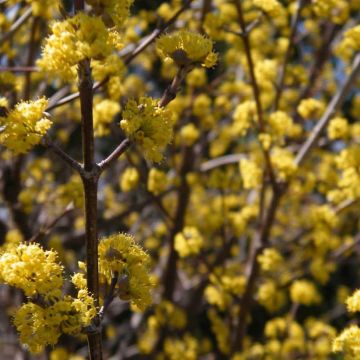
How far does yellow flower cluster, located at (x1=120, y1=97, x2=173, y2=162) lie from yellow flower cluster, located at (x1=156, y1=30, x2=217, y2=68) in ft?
0.70

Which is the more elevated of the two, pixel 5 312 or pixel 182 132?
pixel 182 132

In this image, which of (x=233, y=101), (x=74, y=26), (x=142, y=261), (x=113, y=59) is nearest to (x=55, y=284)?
(x=142, y=261)

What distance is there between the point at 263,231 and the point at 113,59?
228cm

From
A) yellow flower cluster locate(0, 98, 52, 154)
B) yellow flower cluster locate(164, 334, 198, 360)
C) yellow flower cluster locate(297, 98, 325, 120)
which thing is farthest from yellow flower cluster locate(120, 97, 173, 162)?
yellow flower cluster locate(164, 334, 198, 360)

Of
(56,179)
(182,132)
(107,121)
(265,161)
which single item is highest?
(56,179)

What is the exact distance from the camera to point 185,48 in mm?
2318

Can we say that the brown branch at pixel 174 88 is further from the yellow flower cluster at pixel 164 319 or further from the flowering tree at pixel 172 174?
the yellow flower cluster at pixel 164 319

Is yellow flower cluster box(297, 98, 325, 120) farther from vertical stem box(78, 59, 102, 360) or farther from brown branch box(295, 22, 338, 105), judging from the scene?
vertical stem box(78, 59, 102, 360)

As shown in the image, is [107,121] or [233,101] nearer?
[107,121]

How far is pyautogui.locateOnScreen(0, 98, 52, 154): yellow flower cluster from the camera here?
7.07ft

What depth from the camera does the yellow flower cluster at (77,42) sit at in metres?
2.00

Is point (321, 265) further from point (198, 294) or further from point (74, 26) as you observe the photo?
point (74, 26)

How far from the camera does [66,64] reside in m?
2.06

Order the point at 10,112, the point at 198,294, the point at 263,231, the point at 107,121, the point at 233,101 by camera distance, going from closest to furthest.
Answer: the point at 10,112 < the point at 107,121 < the point at 263,231 < the point at 198,294 < the point at 233,101
